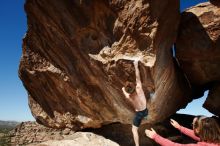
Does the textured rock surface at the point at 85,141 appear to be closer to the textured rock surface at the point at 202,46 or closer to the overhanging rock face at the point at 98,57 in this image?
the overhanging rock face at the point at 98,57

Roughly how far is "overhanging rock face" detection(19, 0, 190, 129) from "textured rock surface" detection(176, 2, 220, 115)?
55cm

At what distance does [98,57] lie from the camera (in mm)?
8586

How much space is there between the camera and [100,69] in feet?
28.7

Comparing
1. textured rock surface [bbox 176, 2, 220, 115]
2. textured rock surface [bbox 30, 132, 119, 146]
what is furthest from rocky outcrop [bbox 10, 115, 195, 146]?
textured rock surface [bbox 176, 2, 220, 115]

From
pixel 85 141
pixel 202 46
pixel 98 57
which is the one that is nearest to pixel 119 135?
pixel 85 141

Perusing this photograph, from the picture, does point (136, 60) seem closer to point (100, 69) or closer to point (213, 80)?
point (100, 69)

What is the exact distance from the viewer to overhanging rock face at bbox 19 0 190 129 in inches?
309

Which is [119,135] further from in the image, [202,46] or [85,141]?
[202,46]

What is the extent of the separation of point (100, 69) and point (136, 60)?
1.34 metres

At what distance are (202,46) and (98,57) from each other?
304 cm

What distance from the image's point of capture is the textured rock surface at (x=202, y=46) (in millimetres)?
8773

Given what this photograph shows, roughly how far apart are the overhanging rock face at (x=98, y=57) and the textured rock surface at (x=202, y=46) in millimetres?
548

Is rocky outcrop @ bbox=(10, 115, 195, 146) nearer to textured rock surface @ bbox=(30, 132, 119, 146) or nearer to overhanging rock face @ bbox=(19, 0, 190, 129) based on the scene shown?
textured rock surface @ bbox=(30, 132, 119, 146)

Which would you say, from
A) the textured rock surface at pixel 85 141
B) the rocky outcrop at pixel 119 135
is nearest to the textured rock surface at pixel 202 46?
the rocky outcrop at pixel 119 135
